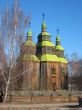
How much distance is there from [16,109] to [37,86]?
39.3m

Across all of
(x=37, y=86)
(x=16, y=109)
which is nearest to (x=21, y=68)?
(x=16, y=109)

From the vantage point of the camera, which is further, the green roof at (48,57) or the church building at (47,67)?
the green roof at (48,57)

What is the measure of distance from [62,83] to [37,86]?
9965mm

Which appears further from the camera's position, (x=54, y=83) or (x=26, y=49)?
(x=54, y=83)

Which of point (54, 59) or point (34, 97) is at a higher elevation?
point (54, 59)

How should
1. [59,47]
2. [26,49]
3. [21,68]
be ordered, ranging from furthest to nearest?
[59,47], [21,68], [26,49]

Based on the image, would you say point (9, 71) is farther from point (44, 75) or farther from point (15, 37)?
point (44, 75)

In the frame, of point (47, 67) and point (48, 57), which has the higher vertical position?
point (48, 57)

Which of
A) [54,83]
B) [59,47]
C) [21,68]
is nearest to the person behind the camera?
[21,68]

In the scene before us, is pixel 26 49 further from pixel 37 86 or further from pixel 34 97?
pixel 37 86

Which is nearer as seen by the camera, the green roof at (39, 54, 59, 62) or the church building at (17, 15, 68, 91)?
the church building at (17, 15, 68, 91)

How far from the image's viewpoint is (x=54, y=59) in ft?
217

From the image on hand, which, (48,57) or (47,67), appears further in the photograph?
(48,57)

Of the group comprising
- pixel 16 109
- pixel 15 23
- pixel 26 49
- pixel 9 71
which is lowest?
pixel 16 109
